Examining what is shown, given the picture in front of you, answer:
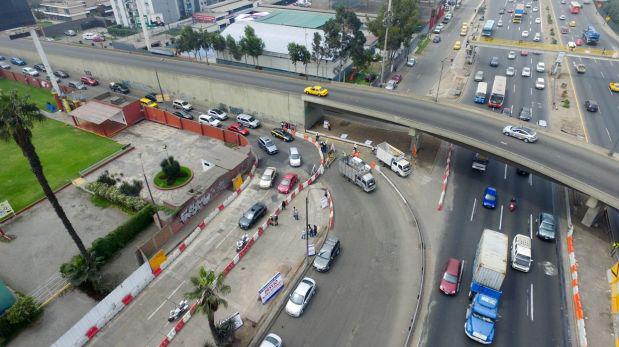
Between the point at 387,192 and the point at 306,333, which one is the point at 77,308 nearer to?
the point at 306,333

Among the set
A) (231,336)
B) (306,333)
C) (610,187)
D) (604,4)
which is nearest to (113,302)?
(231,336)

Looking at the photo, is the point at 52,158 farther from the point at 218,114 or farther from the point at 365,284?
the point at 365,284

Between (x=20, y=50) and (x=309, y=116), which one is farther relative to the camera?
(x=20, y=50)

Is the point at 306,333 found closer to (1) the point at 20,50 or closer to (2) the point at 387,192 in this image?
(2) the point at 387,192

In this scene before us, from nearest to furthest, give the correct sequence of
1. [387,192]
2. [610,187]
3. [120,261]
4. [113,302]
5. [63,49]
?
[113,302] → [610,187] → [120,261] → [387,192] → [63,49]

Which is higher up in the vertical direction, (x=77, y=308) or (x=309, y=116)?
(x=309, y=116)

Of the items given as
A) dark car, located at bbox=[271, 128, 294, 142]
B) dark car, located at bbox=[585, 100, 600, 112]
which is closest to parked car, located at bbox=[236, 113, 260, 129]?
dark car, located at bbox=[271, 128, 294, 142]

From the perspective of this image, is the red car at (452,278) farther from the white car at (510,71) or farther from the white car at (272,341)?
the white car at (510,71)

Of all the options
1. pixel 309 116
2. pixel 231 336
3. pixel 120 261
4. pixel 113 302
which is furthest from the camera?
pixel 309 116

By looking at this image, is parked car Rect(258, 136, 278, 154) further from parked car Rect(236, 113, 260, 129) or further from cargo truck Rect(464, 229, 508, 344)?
cargo truck Rect(464, 229, 508, 344)
